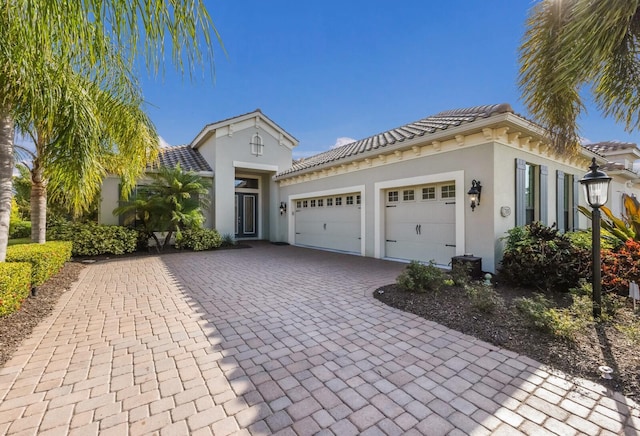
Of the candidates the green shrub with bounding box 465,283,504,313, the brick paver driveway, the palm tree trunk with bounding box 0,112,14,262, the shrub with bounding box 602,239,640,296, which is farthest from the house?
Answer: the palm tree trunk with bounding box 0,112,14,262

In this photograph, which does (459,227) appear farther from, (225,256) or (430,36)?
(225,256)

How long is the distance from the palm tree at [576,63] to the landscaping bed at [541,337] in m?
3.15

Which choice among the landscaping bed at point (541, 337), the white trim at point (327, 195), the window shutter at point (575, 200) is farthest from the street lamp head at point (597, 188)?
the window shutter at point (575, 200)

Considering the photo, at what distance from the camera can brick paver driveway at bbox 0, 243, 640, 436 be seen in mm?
2145

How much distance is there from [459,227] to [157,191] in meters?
10.9

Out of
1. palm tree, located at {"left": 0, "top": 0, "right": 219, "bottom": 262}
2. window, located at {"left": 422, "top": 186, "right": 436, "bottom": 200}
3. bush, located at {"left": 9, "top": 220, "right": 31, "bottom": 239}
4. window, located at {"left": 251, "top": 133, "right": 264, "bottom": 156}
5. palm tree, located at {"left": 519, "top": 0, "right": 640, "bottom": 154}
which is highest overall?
window, located at {"left": 251, "top": 133, "right": 264, "bottom": 156}

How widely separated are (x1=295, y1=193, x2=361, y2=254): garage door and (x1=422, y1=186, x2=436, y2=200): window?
8.82 feet

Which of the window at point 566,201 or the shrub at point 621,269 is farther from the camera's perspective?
the window at point 566,201

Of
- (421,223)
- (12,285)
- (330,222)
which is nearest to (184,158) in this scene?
(330,222)

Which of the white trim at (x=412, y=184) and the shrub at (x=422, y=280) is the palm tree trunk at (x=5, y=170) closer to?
the shrub at (x=422, y=280)

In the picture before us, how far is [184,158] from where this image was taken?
14367 mm

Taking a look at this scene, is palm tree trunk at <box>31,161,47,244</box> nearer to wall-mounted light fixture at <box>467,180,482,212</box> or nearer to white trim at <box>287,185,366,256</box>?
white trim at <box>287,185,366,256</box>

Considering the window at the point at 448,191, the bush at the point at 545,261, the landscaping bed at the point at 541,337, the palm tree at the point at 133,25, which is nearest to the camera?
the palm tree at the point at 133,25

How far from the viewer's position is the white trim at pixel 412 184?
7059 millimetres
